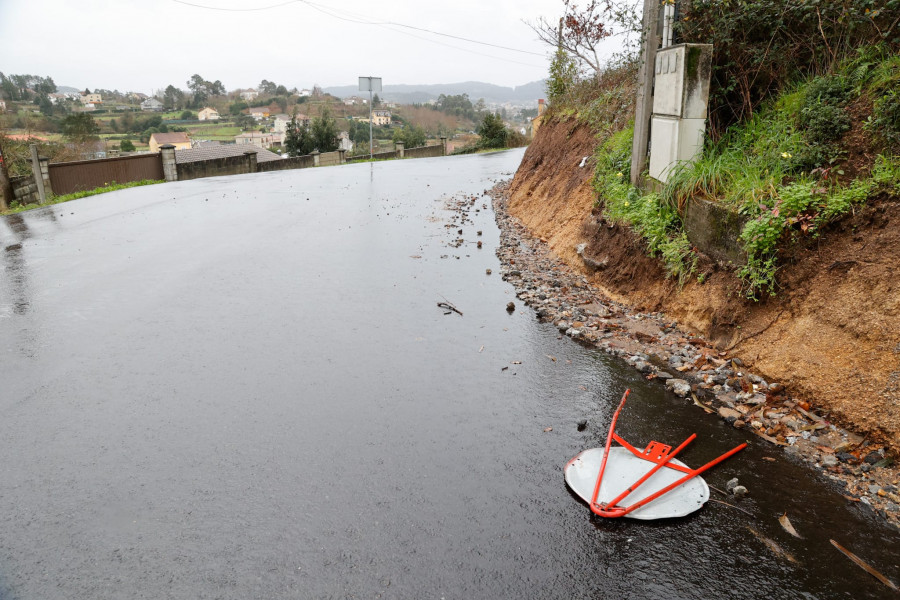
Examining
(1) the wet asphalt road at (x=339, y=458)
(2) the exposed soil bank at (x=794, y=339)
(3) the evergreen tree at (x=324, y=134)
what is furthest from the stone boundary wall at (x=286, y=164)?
(2) the exposed soil bank at (x=794, y=339)

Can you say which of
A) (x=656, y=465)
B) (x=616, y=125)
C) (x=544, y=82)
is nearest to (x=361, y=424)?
(x=656, y=465)

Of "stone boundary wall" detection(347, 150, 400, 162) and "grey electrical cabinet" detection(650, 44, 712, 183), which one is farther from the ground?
"grey electrical cabinet" detection(650, 44, 712, 183)

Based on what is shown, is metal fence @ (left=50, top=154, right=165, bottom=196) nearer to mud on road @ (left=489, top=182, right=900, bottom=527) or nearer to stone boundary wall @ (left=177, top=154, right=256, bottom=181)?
stone boundary wall @ (left=177, top=154, right=256, bottom=181)

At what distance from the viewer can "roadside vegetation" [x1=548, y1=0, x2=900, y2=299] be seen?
5.73 m

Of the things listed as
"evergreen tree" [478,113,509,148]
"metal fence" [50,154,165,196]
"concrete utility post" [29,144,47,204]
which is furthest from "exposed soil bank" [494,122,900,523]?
"evergreen tree" [478,113,509,148]

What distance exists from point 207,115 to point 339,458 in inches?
4958

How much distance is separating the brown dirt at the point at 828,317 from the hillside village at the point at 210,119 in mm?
32943

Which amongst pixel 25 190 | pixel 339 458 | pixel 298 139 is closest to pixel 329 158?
pixel 298 139

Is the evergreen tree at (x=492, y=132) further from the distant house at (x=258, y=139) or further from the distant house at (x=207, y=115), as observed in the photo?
the distant house at (x=207, y=115)

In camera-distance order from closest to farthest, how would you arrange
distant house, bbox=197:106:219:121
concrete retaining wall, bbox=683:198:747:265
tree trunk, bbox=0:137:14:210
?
concrete retaining wall, bbox=683:198:747:265, tree trunk, bbox=0:137:14:210, distant house, bbox=197:106:219:121

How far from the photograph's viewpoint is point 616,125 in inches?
462

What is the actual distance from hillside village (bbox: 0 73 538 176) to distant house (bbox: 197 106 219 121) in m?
0.20

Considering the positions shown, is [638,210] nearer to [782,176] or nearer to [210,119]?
[782,176]

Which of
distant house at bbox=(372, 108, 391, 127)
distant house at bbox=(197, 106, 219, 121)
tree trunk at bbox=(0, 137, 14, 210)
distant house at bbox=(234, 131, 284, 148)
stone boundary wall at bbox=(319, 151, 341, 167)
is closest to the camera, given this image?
tree trunk at bbox=(0, 137, 14, 210)
